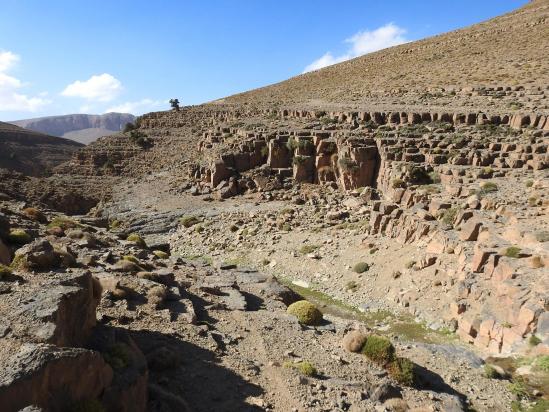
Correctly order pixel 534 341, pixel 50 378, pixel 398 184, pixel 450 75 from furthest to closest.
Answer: pixel 450 75, pixel 398 184, pixel 534 341, pixel 50 378

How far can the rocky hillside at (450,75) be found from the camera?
52.4 m

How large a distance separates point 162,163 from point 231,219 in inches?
901

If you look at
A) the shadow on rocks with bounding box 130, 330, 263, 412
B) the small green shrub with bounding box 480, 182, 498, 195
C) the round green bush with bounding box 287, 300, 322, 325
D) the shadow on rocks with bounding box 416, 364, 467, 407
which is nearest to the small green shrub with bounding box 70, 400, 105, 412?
the shadow on rocks with bounding box 130, 330, 263, 412

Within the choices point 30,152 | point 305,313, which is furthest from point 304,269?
point 30,152

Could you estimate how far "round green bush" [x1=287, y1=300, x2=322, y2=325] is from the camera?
18.0 meters

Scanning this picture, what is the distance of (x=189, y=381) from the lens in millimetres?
11797

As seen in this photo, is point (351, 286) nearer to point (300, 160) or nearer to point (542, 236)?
point (542, 236)

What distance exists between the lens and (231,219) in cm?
3659

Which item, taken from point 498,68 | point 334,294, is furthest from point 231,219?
point 498,68

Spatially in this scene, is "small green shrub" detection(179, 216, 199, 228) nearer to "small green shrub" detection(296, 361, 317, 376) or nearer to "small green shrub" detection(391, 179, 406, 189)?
"small green shrub" detection(391, 179, 406, 189)

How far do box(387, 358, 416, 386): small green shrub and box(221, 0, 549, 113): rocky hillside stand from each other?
36.0 meters

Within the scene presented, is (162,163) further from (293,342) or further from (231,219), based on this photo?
(293,342)

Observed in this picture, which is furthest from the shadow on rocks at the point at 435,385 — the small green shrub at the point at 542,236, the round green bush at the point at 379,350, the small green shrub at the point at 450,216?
the small green shrub at the point at 450,216

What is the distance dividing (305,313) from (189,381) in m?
7.33
